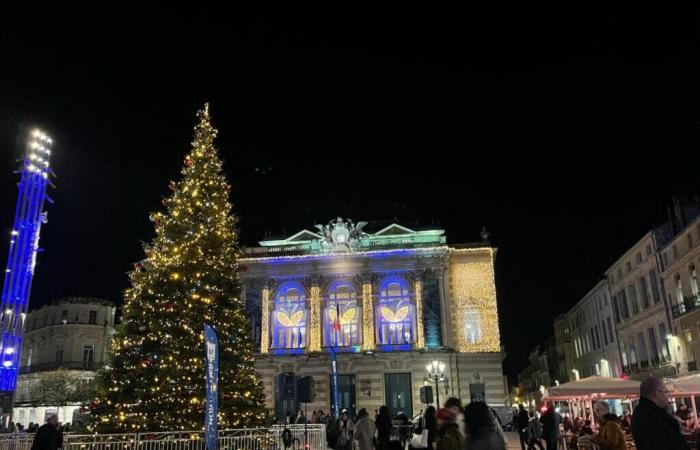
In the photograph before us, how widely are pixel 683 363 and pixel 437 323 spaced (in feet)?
50.4

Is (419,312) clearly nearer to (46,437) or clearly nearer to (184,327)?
(184,327)

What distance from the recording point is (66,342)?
5447cm

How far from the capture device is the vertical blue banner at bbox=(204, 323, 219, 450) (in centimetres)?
1148

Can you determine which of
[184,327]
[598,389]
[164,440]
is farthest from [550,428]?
[184,327]

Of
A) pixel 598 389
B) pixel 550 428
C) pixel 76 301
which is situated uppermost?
pixel 76 301

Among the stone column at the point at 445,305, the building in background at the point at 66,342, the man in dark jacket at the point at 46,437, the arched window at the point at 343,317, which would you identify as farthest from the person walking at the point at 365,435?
the building in background at the point at 66,342

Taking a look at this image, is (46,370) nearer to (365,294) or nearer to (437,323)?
(365,294)

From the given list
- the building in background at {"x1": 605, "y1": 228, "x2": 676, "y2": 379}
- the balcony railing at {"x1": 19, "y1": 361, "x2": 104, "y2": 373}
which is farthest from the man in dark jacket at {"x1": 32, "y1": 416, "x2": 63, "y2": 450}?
the balcony railing at {"x1": 19, "y1": 361, "x2": 104, "y2": 373}

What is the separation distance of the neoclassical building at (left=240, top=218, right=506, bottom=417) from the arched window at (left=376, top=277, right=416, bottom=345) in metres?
0.07

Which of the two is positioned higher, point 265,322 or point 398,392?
point 265,322

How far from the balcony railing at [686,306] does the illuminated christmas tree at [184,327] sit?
85.7ft

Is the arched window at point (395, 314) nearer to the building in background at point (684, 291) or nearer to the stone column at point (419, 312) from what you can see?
the stone column at point (419, 312)

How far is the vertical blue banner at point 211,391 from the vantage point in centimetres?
1148

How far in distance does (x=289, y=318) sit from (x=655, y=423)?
129 feet
